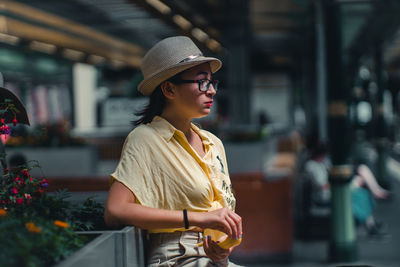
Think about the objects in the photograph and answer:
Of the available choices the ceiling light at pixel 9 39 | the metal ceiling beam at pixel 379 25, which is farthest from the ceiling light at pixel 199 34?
the ceiling light at pixel 9 39

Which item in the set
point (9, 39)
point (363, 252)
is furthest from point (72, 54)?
point (363, 252)

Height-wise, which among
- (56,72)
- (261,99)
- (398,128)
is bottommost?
(398,128)

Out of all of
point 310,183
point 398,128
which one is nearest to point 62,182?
point 310,183

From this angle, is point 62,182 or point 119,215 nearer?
point 119,215

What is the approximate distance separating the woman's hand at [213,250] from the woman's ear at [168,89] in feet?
1.91

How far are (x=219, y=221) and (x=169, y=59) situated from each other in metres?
0.66

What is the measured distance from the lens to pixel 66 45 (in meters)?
13.4

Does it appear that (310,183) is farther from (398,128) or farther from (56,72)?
(398,128)

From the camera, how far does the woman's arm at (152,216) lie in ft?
6.95

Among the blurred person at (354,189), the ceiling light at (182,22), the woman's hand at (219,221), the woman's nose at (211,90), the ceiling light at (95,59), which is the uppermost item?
the ceiling light at (182,22)

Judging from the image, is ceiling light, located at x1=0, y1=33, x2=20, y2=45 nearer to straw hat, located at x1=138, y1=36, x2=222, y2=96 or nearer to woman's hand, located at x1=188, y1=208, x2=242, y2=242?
straw hat, located at x1=138, y1=36, x2=222, y2=96

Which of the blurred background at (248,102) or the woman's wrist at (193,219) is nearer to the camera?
the woman's wrist at (193,219)

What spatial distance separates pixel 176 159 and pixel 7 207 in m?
0.63

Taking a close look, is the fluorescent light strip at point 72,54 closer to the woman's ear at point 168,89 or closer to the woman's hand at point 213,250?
the woman's ear at point 168,89
